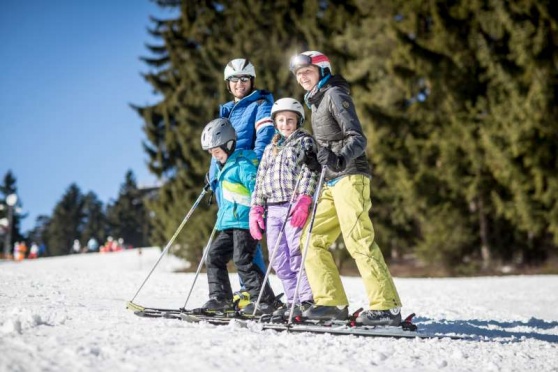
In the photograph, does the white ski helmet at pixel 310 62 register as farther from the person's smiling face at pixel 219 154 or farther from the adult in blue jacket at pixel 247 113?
the person's smiling face at pixel 219 154

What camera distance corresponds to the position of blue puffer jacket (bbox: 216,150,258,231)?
4.73 m

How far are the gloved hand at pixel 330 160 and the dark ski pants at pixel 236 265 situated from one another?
1223 millimetres

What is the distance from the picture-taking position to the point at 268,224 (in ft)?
15.3

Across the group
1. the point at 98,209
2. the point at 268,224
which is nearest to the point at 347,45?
the point at 268,224

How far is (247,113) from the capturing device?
203 inches

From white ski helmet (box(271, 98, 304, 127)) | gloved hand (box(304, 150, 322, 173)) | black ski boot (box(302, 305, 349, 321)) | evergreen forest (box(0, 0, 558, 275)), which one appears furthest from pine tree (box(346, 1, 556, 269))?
black ski boot (box(302, 305, 349, 321))

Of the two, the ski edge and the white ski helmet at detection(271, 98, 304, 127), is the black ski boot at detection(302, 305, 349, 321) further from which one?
the white ski helmet at detection(271, 98, 304, 127)

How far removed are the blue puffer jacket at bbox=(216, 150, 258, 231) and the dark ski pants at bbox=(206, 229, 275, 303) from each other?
0.35 ft

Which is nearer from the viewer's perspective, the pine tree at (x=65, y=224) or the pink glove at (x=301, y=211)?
the pink glove at (x=301, y=211)

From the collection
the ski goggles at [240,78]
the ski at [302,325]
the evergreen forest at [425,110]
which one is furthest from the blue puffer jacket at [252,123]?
the evergreen forest at [425,110]

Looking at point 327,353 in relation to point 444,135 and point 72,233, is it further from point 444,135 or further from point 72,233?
point 72,233

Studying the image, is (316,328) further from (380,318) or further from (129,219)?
(129,219)

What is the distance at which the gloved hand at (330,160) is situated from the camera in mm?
3891

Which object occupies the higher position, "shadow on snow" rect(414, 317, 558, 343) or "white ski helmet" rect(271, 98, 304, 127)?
"white ski helmet" rect(271, 98, 304, 127)
